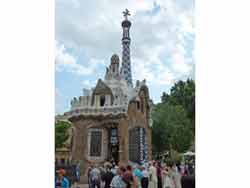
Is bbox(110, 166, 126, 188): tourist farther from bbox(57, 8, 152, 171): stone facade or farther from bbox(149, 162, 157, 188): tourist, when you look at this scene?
bbox(149, 162, 157, 188): tourist

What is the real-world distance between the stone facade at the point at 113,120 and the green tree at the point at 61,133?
6cm

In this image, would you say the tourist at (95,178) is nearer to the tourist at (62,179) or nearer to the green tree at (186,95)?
the tourist at (62,179)

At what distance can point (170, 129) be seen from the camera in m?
3.21

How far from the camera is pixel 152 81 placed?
3.19 metres

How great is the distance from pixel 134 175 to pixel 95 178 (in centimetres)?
31

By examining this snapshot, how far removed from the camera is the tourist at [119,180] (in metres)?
3.15

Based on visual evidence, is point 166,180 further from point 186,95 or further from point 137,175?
point 186,95

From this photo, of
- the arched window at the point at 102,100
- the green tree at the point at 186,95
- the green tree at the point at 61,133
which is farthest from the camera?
the arched window at the point at 102,100

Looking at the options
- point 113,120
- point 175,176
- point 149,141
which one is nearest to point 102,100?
point 113,120

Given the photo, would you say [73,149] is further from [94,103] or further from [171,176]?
[171,176]

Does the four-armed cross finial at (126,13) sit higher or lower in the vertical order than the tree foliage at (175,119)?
higher

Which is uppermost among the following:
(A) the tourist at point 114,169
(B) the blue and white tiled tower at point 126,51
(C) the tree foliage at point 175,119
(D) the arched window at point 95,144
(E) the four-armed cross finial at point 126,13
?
(E) the four-armed cross finial at point 126,13

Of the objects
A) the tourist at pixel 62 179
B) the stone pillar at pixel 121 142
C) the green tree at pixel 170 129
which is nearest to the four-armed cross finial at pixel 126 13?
the green tree at pixel 170 129
